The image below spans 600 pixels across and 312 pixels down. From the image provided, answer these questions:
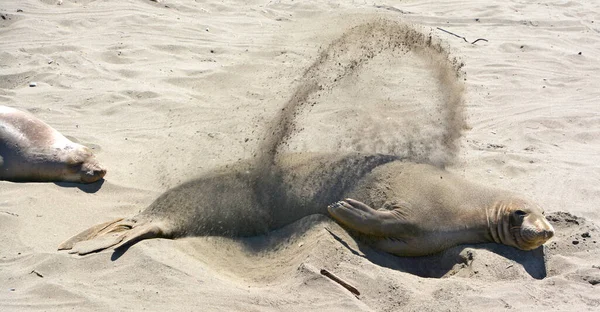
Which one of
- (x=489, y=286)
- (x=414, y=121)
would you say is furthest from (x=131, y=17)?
(x=489, y=286)

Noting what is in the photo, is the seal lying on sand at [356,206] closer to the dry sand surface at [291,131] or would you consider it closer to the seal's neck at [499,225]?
the seal's neck at [499,225]

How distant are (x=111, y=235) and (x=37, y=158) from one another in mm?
1369

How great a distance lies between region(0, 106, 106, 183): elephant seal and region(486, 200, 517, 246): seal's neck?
120 inches

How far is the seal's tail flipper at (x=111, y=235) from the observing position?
4.37 m

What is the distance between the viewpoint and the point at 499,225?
495 centimetres

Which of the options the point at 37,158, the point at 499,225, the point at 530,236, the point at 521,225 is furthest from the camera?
the point at 37,158

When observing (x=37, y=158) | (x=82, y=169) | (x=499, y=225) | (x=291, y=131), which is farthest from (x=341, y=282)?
(x=37, y=158)

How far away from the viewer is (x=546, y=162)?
618cm

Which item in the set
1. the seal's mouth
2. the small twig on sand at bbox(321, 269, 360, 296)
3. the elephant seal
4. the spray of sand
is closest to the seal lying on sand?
the seal's mouth

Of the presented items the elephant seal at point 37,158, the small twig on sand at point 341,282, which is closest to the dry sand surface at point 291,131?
the small twig on sand at point 341,282

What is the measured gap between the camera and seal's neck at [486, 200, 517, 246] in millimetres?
4898

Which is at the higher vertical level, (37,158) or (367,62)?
(367,62)

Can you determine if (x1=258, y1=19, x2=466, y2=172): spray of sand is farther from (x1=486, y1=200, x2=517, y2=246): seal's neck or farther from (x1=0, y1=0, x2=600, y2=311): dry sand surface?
(x1=486, y1=200, x2=517, y2=246): seal's neck

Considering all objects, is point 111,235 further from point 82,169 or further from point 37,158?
point 37,158
